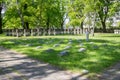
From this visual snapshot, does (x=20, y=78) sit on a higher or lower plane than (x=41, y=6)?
lower

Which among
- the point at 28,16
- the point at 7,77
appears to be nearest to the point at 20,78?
the point at 7,77

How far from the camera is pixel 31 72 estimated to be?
8367 millimetres

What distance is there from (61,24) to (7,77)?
217ft

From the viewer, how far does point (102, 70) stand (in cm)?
890

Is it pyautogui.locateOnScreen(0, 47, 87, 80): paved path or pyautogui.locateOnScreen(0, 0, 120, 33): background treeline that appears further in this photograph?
pyautogui.locateOnScreen(0, 0, 120, 33): background treeline

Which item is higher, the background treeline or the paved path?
the background treeline

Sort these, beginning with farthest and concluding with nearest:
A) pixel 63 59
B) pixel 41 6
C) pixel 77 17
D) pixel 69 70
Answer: pixel 77 17 → pixel 41 6 → pixel 63 59 → pixel 69 70

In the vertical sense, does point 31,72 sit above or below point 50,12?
below

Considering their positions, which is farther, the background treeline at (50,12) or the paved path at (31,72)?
the background treeline at (50,12)

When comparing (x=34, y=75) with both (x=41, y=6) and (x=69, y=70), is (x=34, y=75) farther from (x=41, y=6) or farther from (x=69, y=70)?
(x=41, y=6)

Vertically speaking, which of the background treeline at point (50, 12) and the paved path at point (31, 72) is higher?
the background treeline at point (50, 12)

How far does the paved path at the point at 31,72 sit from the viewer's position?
7.71 metres

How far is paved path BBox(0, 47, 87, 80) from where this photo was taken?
771 centimetres

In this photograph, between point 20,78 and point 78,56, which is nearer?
point 20,78
